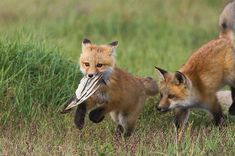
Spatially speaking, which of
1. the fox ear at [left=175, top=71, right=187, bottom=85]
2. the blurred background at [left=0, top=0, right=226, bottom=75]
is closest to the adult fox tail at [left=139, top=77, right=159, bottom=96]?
the fox ear at [left=175, top=71, right=187, bottom=85]

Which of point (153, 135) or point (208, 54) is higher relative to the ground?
point (208, 54)

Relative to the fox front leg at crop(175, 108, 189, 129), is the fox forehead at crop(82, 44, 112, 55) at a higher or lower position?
higher

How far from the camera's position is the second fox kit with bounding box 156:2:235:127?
9.77 meters

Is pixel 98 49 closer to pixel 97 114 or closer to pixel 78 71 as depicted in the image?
pixel 97 114

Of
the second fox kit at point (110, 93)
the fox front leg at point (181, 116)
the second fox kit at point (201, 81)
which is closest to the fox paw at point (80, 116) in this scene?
the second fox kit at point (110, 93)

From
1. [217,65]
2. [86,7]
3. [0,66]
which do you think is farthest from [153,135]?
[86,7]

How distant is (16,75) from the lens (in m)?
10.2

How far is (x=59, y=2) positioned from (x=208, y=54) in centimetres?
774

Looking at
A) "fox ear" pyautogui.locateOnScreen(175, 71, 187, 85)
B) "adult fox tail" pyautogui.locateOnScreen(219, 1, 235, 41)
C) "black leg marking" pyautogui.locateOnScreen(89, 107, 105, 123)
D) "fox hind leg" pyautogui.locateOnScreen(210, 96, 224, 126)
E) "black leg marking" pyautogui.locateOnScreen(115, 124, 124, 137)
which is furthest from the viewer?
"adult fox tail" pyautogui.locateOnScreen(219, 1, 235, 41)

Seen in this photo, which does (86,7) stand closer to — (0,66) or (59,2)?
(59,2)

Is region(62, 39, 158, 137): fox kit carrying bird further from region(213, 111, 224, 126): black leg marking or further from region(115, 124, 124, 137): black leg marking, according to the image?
region(213, 111, 224, 126): black leg marking

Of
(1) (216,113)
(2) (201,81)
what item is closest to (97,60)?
(2) (201,81)

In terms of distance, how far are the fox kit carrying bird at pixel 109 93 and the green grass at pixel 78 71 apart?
207mm

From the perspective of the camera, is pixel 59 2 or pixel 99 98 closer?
pixel 99 98
